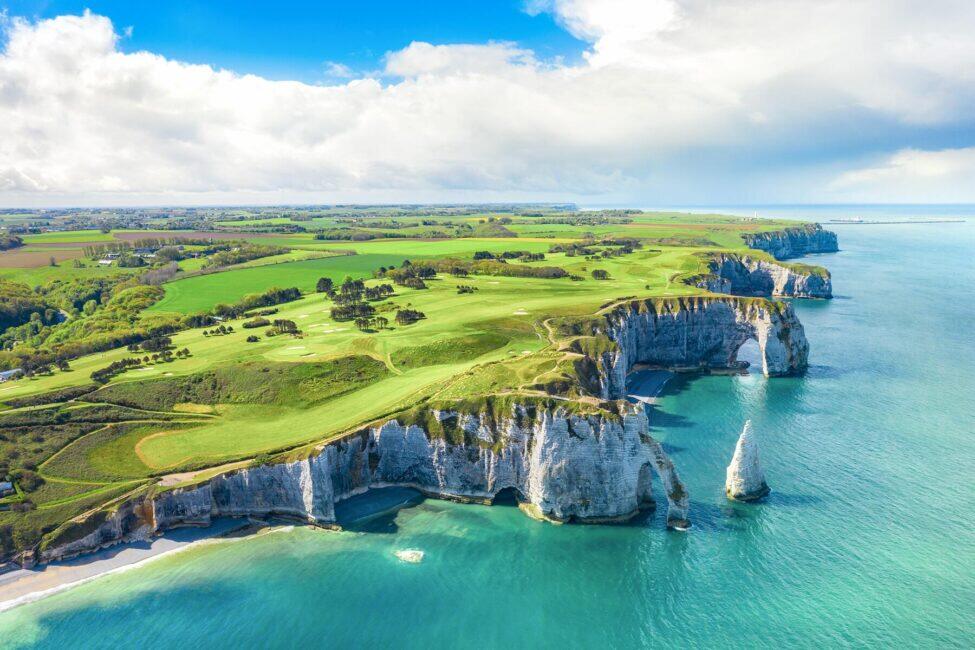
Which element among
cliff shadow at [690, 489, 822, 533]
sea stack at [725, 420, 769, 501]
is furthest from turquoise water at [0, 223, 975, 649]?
sea stack at [725, 420, 769, 501]

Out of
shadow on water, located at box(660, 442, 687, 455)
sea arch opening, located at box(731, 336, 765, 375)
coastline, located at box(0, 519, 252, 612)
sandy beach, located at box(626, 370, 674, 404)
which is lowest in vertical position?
coastline, located at box(0, 519, 252, 612)

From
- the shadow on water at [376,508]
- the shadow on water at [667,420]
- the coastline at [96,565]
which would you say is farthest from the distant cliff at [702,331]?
the coastline at [96,565]

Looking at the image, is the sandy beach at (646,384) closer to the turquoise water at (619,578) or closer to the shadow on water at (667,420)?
the shadow on water at (667,420)

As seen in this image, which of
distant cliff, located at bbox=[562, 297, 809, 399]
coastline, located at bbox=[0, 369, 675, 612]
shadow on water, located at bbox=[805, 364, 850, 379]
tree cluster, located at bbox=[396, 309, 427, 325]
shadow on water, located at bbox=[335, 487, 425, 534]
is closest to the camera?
coastline, located at bbox=[0, 369, 675, 612]

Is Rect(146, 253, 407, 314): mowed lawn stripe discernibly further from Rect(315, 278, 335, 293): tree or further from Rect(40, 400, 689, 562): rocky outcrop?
Rect(40, 400, 689, 562): rocky outcrop

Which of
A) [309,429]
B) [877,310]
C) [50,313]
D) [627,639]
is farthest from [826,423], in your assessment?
[50,313]

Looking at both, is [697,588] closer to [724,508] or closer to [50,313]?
[724,508]
